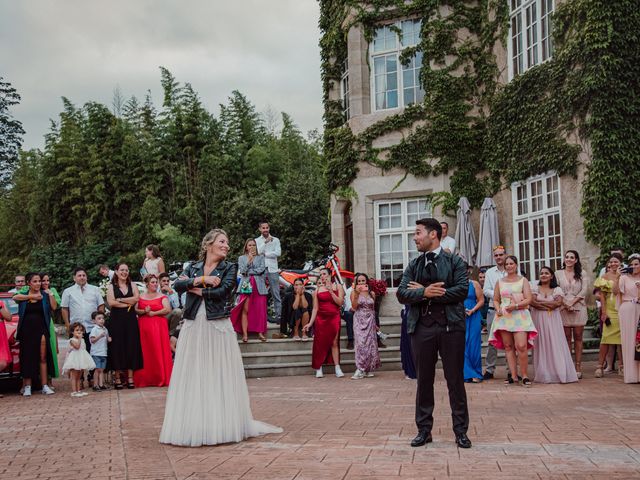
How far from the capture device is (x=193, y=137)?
3309 cm

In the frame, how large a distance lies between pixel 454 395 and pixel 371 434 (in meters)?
1.08

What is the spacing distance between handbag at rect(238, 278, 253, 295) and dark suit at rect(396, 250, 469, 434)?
Result: 23.9 ft

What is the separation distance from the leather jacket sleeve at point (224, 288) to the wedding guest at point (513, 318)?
520cm

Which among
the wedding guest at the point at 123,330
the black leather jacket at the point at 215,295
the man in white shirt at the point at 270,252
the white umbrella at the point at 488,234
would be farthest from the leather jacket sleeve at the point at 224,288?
the white umbrella at the point at 488,234

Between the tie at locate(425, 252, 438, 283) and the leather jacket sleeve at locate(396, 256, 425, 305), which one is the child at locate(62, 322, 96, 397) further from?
the tie at locate(425, 252, 438, 283)

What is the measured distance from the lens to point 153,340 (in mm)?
12508

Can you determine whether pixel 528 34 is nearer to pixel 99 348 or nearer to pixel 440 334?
pixel 99 348

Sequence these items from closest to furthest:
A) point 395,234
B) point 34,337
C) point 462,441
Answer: point 462,441 → point 34,337 → point 395,234

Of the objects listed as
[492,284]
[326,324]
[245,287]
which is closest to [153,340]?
[245,287]

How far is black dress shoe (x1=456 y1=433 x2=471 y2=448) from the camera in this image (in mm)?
6414

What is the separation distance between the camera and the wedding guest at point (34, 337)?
11641mm

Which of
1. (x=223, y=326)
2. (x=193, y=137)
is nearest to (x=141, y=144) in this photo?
(x=193, y=137)

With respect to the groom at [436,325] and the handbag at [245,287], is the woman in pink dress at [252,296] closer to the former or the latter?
the handbag at [245,287]

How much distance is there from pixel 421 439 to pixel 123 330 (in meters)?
6.96
